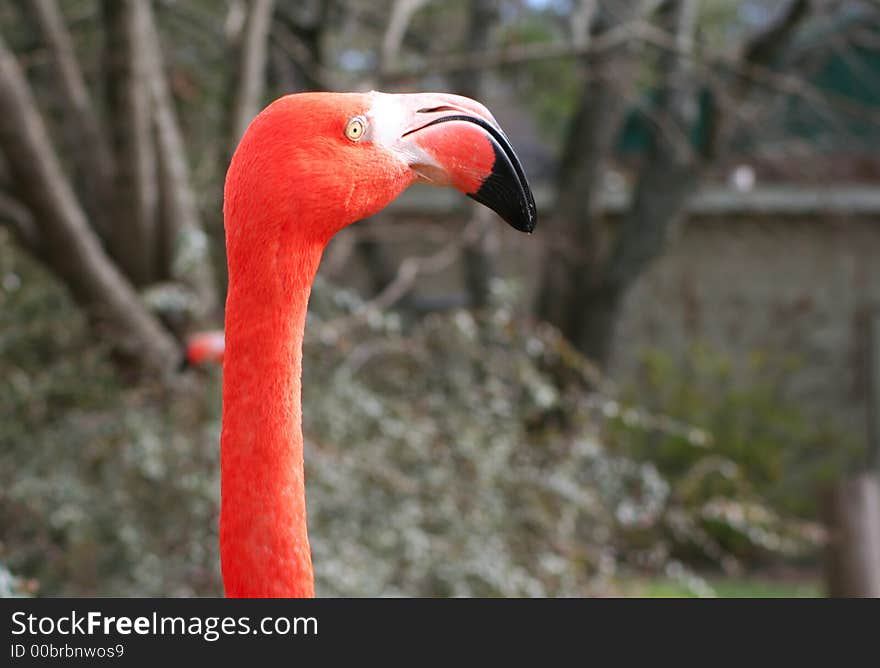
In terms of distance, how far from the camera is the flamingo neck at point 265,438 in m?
1.51

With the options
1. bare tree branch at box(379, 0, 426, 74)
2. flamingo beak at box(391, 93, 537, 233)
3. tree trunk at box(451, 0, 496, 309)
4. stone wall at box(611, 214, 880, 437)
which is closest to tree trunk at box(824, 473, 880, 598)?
tree trunk at box(451, 0, 496, 309)

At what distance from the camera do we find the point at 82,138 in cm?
433

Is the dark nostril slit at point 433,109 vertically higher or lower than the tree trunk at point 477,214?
lower

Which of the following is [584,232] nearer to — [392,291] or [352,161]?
[392,291]

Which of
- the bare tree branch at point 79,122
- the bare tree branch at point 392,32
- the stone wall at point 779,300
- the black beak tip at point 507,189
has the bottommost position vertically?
the black beak tip at point 507,189

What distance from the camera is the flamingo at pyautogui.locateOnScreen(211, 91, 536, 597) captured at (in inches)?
59.5

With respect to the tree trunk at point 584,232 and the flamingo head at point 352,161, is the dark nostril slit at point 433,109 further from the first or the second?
the tree trunk at point 584,232

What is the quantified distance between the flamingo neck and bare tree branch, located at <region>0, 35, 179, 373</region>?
2528 mm

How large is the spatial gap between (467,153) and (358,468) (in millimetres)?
2620

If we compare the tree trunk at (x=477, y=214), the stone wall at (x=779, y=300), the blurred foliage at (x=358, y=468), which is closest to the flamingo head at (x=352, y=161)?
the blurred foliage at (x=358, y=468)

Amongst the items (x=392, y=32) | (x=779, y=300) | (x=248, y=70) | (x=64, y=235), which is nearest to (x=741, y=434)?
(x=779, y=300)

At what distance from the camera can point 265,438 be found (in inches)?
59.7

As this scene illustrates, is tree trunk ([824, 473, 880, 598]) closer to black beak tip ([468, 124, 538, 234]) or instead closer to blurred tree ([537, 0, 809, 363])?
blurred tree ([537, 0, 809, 363])

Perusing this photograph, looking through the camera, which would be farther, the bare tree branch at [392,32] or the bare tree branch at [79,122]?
the bare tree branch at [392,32]
